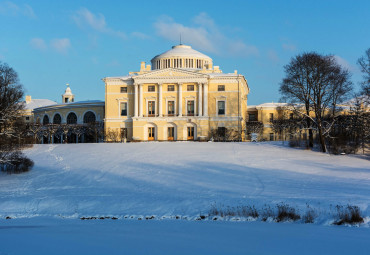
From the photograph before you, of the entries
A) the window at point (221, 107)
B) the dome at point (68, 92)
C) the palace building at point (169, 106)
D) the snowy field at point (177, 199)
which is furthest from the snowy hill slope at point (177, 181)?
the dome at point (68, 92)

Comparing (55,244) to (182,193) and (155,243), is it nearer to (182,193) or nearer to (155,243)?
(155,243)

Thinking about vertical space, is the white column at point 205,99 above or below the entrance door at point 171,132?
above

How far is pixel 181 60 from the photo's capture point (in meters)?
58.2

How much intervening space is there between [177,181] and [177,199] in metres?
4.01

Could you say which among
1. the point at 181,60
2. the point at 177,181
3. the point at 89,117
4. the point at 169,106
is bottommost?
the point at 177,181

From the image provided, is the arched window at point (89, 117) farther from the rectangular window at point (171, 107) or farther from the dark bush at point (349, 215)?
the dark bush at point (349, 215)

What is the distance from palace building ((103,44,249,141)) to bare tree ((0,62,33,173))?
23.2 meters

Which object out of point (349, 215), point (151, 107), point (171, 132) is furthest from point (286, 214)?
point (151, 107)

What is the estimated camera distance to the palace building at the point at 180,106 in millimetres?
50312

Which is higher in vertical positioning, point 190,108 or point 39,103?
point 39,103

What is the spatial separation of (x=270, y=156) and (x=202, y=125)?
19.9 meters

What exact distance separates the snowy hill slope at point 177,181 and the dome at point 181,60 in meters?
25.7

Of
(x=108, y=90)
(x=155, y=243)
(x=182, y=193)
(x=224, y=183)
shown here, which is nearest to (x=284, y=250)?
(x=155, y=243)

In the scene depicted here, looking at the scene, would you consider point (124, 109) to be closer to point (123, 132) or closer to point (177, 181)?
point (123, 132)
